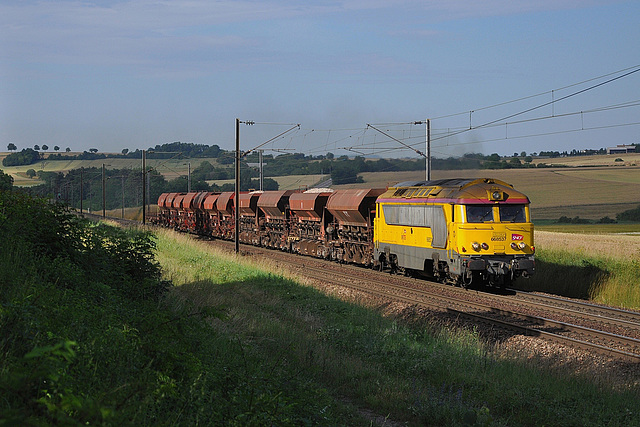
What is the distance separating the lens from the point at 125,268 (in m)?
14.0

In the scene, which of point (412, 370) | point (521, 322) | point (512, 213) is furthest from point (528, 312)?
point (412, 370)

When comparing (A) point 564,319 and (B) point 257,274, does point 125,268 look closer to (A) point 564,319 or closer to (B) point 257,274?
(B) point 257,274

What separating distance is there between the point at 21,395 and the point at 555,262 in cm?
2435

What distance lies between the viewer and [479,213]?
20500mm

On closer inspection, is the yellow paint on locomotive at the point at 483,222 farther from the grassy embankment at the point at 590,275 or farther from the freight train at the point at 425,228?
the grassy embankment at the point at 590,275

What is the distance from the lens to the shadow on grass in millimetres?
23047

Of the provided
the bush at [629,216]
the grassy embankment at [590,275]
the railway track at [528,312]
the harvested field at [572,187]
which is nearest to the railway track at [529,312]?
the railway track at [528,312]

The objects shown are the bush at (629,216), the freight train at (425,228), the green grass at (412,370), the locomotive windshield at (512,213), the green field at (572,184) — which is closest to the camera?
the green grass at (412,370)

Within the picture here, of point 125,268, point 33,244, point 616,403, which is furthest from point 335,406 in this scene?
point 125,268

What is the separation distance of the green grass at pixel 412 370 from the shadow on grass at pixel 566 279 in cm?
945

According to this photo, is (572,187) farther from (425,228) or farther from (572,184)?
(425,228)

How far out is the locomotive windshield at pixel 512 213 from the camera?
68.4 feet

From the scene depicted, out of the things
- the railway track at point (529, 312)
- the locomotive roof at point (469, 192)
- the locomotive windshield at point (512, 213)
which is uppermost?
the locomotive roof at point (469, 192)

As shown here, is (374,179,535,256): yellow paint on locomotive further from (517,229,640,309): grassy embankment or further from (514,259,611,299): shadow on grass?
(514,259,611,299): shadow on grass
